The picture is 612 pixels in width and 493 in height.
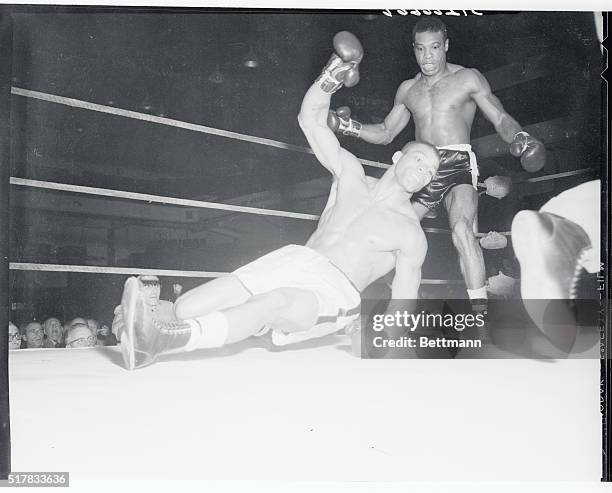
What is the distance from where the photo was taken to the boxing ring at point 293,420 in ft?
5.59

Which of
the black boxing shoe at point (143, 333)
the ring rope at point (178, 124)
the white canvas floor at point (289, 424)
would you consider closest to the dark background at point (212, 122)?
the ring rope at point (178, 124)

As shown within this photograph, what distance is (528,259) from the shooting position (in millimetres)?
1994

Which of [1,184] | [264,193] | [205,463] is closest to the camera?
Answer: [205,463]

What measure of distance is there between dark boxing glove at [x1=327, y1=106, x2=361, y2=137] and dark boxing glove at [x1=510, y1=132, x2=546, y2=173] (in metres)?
0.56

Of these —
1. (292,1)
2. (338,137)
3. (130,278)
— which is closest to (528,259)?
(338,137)

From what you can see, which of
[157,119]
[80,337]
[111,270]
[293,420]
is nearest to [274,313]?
[293,420]

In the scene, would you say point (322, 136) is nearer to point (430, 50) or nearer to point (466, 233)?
point (430, 50)

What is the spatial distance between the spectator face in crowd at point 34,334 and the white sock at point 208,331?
501 mm

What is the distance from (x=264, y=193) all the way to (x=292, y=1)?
2.18 ft

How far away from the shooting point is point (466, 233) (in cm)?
202

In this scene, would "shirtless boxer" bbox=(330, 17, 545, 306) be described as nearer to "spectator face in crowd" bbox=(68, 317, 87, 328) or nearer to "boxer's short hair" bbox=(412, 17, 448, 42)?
"boxer's short hair" bbox=(412, 17, 448, 42)

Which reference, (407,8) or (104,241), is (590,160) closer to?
(407,8)

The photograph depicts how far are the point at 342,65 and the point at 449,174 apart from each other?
54cm

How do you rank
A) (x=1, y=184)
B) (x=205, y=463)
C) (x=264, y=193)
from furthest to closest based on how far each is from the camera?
(x=264, y=193) < (x=1, y=184) < (x=205, y=463)
